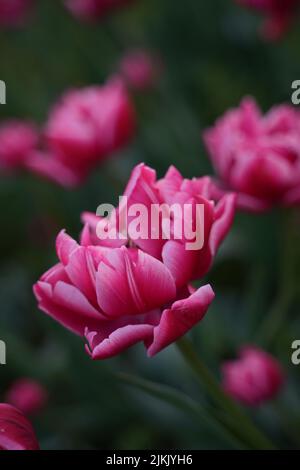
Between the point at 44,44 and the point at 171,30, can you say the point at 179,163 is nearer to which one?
the point at 171,30

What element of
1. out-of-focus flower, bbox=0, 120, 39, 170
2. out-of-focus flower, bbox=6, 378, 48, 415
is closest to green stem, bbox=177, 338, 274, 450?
out-of-focus flower, bbox=6, 378, 48, 415

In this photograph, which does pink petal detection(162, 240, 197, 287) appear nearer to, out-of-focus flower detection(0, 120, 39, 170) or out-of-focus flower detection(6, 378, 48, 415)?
out-of-focus flower detection(6, 378, 48, 415)

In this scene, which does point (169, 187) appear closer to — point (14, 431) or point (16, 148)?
point (14, 431)

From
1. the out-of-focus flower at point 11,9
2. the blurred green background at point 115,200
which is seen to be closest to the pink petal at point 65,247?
the blurred green background at point 115,200

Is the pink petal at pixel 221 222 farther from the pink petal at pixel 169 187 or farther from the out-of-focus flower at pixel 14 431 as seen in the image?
the out-of-focus flower at pixel 14 431

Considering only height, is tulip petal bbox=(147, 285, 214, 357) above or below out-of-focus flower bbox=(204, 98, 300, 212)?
below

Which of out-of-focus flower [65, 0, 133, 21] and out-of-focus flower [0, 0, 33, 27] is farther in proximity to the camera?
out-of-focus flower [0, 0, 33, 27]
